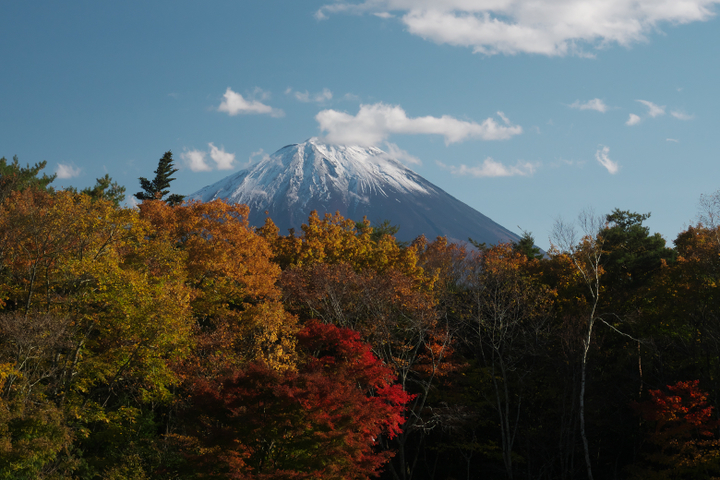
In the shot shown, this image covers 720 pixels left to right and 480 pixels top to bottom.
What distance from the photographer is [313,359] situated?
19.3 metres

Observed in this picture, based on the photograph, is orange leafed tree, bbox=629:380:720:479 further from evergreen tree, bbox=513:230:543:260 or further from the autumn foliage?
evergreen tree, bbox=513:230:543:260

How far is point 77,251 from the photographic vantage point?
20781mm

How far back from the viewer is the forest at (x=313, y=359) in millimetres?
15211

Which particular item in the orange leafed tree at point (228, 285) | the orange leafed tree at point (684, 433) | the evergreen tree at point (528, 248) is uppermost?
the evergreen tree at point (528, 248)

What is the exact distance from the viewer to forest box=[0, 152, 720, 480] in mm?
15211

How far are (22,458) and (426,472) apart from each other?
63.0 ft

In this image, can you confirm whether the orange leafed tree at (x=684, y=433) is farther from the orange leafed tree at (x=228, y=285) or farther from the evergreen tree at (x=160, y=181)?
the evergreen tree at (x=160, y=181)

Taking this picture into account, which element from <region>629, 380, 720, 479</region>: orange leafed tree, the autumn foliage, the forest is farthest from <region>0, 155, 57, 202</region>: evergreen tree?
<region>629, 380, 720, 479</region>: orange leafed tree

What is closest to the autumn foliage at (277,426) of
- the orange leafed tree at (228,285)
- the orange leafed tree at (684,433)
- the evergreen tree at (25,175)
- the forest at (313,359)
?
the forest at (313,359)

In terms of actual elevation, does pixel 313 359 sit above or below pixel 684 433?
above

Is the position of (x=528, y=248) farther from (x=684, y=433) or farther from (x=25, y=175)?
(x=25, y=175)

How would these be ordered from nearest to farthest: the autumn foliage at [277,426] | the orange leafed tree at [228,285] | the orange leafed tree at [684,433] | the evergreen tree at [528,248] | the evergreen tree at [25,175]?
the autumn foliage at [277,426] → the orange leafed tree at [684,433] → the orange leafed tree at [228,285] → the evergreen tree at [25,175] → the evergreen tree at [528,248]

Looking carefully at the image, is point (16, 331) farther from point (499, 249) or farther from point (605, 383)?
point (499, 249)

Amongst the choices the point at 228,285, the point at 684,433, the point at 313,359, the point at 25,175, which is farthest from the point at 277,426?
the point at 25,175
